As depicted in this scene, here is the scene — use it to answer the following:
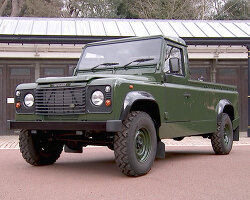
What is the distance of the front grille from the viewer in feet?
19.2

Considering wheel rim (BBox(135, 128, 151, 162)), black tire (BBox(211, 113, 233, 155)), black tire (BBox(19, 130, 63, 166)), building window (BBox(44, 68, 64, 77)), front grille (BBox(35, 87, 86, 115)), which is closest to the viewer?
front grille (BBox(35, 87, 86, 115))

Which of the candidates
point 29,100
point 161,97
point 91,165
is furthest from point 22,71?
point 161,97

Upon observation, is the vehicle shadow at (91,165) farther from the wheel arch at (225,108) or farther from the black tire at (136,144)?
the wheel arch at (225,108)

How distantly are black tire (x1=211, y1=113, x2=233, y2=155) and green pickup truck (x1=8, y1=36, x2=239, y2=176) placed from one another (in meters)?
0.18

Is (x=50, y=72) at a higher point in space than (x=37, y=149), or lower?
higher

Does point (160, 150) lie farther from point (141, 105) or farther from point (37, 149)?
point (37, 149)

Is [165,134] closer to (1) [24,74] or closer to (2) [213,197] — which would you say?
(2) [213,197]

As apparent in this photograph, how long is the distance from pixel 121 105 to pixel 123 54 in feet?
5.88

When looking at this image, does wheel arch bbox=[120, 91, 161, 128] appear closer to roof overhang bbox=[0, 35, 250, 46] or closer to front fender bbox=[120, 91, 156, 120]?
front fender bbox=[120, 91, 156, 120]

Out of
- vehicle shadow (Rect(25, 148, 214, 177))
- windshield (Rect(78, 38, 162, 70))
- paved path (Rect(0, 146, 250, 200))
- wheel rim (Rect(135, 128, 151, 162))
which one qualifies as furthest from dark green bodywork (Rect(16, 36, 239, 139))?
vehicle shadow (Rect(25, 148, 214, 177))

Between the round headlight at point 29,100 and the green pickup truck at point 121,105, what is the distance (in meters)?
0.02

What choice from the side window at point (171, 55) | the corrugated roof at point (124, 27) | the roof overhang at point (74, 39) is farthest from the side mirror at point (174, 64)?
the corrugated roof at point (124, 27)

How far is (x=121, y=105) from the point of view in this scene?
568cm

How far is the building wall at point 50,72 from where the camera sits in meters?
15.4
